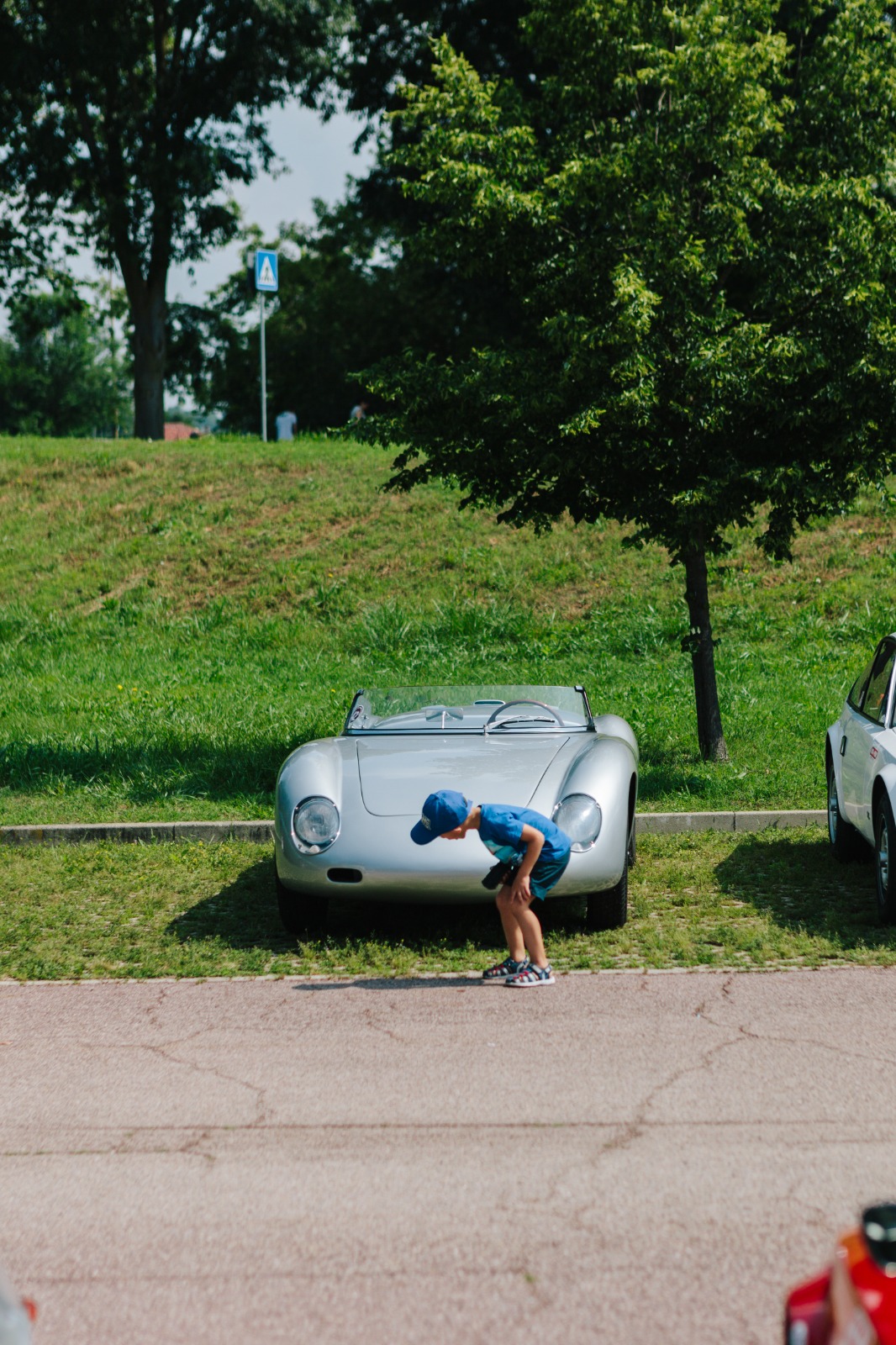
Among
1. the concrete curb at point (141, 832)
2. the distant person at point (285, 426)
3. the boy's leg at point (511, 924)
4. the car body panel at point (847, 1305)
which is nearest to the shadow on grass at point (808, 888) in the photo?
the boy's leg at point (511, 924)

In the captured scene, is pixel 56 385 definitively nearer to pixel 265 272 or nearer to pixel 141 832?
pixel 265 272

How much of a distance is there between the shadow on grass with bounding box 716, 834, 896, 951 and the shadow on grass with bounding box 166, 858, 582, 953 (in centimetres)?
104

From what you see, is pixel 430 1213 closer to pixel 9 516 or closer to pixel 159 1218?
pixel 159 1218

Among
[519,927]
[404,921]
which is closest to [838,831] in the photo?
[404,921]

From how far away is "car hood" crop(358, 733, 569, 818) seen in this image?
6.79 metres

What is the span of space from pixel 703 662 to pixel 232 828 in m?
4.31

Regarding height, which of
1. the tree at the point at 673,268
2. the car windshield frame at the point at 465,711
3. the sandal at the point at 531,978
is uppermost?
the tree at the point at 673,268

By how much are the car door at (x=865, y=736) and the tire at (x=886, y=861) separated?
28cm

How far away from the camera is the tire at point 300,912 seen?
6.81 metres

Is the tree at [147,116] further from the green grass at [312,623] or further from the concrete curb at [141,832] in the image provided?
Answer: the concrete curb at [141,832]

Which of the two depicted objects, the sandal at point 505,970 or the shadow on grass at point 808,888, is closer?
the sandal at point 505,970

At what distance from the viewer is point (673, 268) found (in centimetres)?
1035

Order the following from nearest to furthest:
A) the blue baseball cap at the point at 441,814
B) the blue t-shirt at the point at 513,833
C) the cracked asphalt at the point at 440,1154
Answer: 1. the cracked asphalt at the point at 440,1154
2. the blue baseball cap at the point at 441,814
3. the blue t-shirt at the point at 513,833

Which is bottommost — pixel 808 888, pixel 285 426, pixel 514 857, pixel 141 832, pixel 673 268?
pixel 141 832
